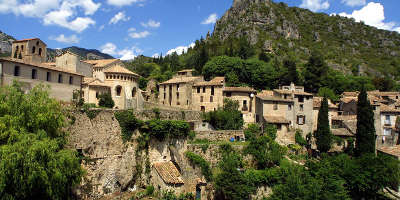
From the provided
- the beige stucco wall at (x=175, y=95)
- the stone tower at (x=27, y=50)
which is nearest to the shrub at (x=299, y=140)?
the beige stucco wall at (x=175, y=95)

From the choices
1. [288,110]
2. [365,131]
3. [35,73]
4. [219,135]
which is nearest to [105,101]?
[35,73]

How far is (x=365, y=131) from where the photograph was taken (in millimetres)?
30672

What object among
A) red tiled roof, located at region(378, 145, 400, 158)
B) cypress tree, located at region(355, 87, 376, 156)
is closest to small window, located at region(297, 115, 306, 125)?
cypress tree, located at region(355, 87, 376, 156)

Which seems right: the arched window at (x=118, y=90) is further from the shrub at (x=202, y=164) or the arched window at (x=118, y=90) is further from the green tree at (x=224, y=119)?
the shrub at (x=202, y=164)

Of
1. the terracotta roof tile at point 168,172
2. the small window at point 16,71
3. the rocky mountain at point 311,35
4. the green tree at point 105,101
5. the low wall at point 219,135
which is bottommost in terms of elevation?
the terracotta roof tile at point 168,172

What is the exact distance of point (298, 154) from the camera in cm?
3262

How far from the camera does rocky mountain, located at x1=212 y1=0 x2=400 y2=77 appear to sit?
101 meters

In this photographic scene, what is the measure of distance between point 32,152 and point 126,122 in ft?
31.4

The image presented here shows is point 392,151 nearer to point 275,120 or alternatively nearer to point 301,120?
point 301,120

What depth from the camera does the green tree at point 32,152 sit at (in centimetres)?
1434

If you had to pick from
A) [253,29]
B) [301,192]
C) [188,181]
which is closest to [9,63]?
[188,181]

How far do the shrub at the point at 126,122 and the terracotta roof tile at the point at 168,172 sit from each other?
3938 mm

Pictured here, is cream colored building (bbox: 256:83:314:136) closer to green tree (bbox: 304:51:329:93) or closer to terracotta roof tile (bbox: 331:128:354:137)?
terracotta roof tile (bbox: 331:128:354:137)

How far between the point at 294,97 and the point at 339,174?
13.2 metres
